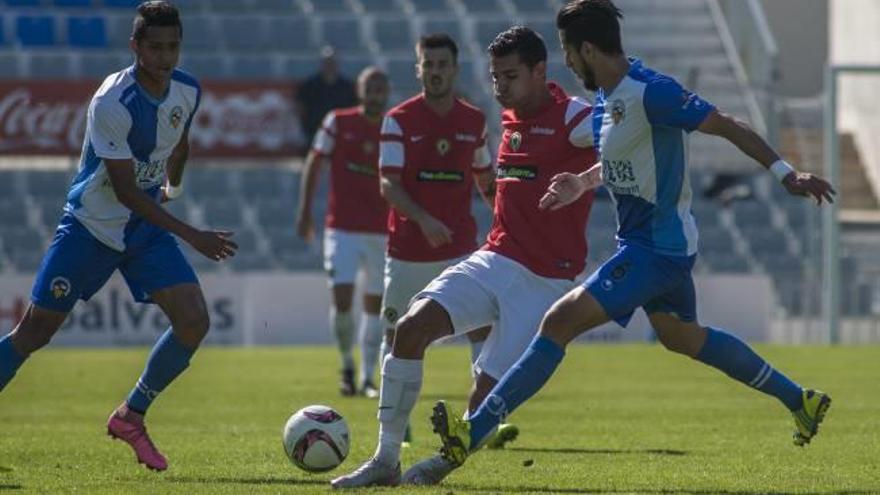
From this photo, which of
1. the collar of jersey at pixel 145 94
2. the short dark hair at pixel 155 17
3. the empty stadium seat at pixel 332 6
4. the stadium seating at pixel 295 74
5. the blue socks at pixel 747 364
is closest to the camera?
the blue socks at pixel 747 364

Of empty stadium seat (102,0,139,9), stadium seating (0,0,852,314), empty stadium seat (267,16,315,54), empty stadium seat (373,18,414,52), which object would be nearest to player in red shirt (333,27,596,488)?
stadium seating (0,0,852,314)

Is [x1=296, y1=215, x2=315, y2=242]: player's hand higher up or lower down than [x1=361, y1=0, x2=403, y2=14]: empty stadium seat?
lower down

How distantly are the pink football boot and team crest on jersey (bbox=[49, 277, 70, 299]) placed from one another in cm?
74

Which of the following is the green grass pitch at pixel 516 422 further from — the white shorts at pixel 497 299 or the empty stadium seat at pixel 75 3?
the empty stadium seat at pixel 75 3

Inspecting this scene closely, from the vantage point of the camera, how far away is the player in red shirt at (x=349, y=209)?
1633cm

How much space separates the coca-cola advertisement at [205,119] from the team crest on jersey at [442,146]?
53.1 ft

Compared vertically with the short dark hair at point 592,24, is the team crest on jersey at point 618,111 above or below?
below

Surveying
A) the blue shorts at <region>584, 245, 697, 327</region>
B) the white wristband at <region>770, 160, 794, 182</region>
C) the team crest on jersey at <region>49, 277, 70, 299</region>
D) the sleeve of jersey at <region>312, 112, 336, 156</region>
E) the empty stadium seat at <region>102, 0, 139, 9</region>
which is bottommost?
the team crest on jersey at <region>49, 277, 70, 299</region>

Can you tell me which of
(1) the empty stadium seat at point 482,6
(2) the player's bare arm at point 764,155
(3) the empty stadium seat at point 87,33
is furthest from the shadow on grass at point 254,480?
(1) the empty stadium seat at point 482,6

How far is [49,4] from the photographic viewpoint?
30.5 meters

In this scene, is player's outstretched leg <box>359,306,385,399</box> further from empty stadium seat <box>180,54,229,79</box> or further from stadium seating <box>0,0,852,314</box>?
empty stadium seat <box>180,54,229,79</box>

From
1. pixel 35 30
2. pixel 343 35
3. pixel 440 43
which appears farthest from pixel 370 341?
pixel 343 35

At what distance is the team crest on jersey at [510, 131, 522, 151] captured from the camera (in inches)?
396

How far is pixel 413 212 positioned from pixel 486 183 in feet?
3.05
